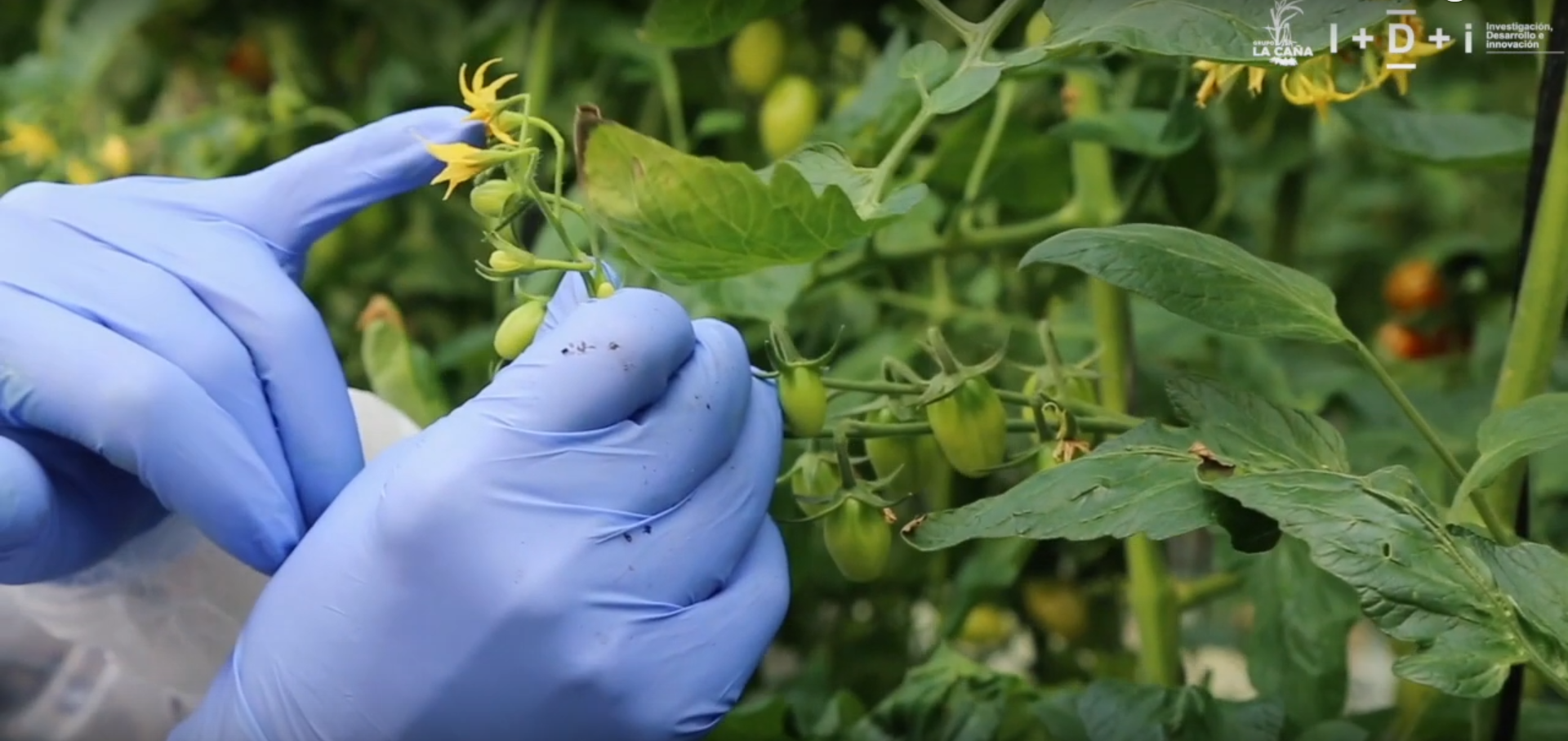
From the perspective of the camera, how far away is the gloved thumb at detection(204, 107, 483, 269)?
0.56 metres

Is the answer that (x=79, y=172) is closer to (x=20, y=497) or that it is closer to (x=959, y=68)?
(x=20, y=497)

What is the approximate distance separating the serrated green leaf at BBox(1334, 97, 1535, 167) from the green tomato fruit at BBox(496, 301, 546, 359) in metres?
0.42

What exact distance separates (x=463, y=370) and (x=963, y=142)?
44cm

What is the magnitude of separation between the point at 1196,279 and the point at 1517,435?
0.12 metres

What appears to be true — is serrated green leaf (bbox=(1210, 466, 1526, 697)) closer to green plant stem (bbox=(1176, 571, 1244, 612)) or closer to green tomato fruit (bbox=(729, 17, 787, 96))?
green plant stem (bbox=(1176, 571, 1244, 612))

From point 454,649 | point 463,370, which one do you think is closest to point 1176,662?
point 454,649

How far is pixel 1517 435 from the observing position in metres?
0.46

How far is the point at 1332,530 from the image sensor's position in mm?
395

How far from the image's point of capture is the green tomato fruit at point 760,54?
945 mm

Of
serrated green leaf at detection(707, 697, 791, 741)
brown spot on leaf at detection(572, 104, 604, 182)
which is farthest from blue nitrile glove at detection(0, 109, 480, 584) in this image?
serrated green leaf at detection(707, 697, 791, 741)


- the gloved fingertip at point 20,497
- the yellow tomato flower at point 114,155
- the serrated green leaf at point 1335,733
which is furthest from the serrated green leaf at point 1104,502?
the yellow tomato flower at point 114,155

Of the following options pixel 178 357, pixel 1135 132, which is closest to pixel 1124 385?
pixel 1135 132

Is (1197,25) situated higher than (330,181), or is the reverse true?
(1197,25)

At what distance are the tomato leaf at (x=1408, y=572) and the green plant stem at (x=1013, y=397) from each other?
0.32 ft
